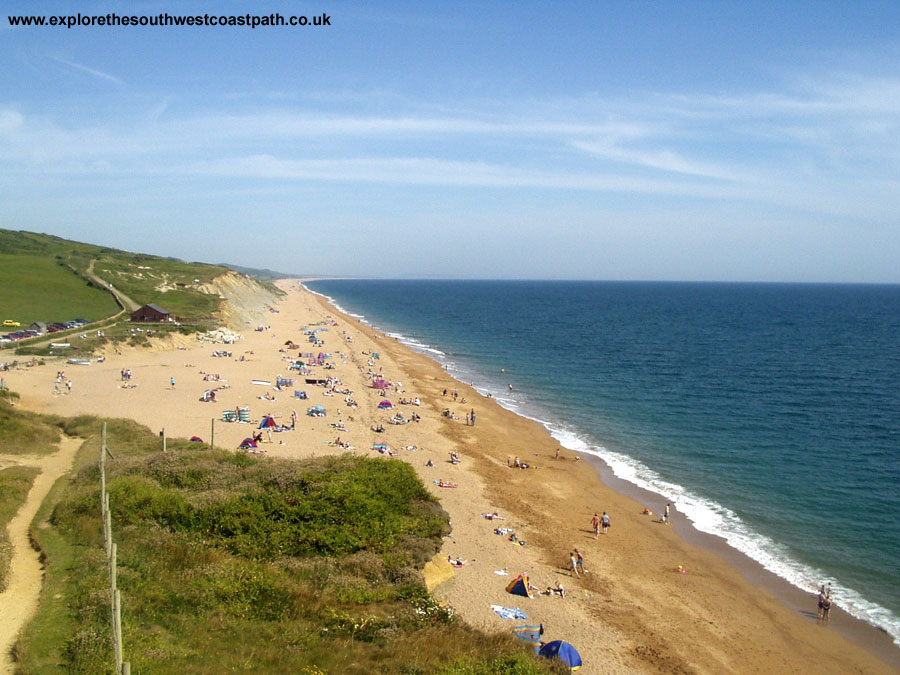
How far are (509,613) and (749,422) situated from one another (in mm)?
31828

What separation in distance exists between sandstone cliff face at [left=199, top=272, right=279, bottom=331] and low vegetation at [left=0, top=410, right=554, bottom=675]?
67.5 m

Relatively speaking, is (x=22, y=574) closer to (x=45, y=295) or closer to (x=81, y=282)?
(x=45, y=295)

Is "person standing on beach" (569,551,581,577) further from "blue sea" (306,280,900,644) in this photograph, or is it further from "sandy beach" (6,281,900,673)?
"blue sea" (306,280,900,644)

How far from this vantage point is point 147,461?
2128 cm

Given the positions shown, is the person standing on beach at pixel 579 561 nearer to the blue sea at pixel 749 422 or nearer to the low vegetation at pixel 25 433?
the blue sea at pixel 749 422

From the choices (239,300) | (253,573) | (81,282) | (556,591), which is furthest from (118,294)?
(253,573)

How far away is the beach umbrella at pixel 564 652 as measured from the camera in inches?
627

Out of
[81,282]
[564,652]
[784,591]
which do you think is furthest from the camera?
[81,282]

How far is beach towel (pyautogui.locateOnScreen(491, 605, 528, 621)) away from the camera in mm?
18250

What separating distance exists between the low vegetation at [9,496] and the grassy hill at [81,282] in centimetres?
5421

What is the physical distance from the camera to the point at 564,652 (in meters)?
16.0

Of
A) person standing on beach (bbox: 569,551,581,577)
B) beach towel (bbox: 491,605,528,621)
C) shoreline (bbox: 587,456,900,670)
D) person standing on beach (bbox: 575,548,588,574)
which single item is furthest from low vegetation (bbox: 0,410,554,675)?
shoreline (bbox: 587,456,900,670)

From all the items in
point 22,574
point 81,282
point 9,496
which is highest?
point 81,282

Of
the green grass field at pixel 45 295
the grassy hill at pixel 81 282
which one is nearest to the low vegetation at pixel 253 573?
the green grass field at pixel 45 295
